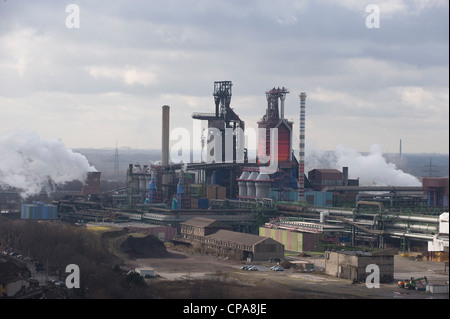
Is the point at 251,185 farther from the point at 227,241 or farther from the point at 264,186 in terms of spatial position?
the point at 227,241

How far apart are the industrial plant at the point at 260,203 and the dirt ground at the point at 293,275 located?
2.53 m

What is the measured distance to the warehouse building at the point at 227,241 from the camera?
2859 inches

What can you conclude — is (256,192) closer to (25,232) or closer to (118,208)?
(118,208)

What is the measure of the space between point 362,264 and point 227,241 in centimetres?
1932

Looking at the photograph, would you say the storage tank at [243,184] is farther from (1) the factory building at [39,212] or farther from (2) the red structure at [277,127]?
(1) the factory building at [39,212]

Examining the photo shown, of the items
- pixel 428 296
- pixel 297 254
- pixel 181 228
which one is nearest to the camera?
pixel 428 296

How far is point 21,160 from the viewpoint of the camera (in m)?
113

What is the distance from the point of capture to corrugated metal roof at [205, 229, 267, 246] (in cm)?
7388

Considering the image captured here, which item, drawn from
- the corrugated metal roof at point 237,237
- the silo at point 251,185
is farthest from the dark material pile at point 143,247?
the silo at point 251,185

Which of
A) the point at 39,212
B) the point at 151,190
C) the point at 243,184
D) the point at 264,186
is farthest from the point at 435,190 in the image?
the point at 39,212

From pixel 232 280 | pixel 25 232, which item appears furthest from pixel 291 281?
pixel 25 232

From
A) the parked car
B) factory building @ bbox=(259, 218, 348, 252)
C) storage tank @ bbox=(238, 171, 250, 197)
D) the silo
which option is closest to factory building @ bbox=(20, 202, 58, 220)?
storage tank @ bbox=(238, 171, 250, 197)

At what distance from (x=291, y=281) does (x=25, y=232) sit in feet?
85.6

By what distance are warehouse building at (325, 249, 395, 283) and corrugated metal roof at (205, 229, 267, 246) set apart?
12782 millimetres
